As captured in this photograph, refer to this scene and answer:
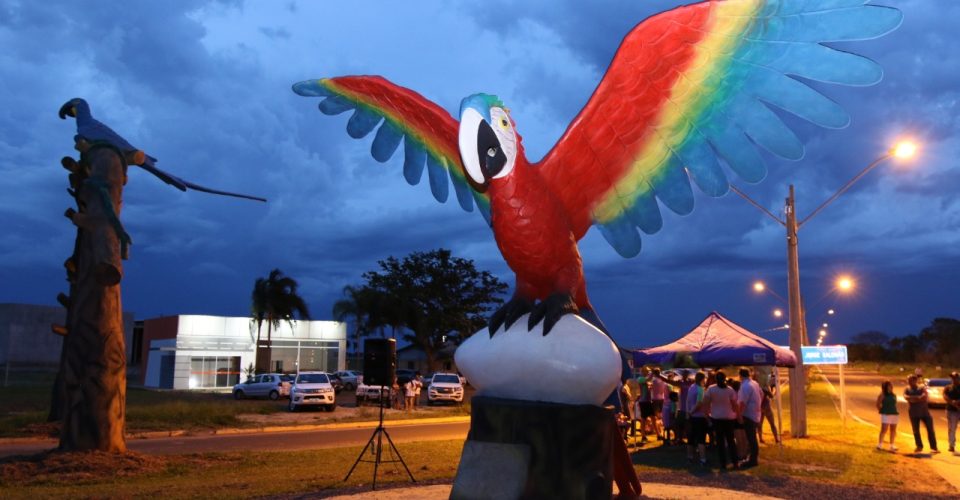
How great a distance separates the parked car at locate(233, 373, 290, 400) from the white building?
25.4 feet

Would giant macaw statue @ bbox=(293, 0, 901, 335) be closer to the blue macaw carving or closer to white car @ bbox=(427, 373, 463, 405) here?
the blue macaw carving

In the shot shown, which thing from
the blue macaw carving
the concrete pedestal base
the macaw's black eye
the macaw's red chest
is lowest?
the concrete pedestal base

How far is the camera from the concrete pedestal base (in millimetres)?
5859

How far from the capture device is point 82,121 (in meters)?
12.6

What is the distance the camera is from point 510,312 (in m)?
6.45

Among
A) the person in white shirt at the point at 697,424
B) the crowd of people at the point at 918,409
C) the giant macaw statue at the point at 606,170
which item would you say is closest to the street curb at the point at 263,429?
the person in white shirt at the point at 697,424

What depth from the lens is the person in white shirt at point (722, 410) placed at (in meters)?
10.7

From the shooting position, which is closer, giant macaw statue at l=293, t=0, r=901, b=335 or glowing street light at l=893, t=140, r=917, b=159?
giant macaw statue at l=293, t=0, r=901, b=335

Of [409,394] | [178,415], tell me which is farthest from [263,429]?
[409,394]

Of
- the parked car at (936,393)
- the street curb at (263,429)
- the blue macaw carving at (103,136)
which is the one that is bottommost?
the street curb at (263,429)

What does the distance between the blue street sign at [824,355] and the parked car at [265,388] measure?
22.1 meters

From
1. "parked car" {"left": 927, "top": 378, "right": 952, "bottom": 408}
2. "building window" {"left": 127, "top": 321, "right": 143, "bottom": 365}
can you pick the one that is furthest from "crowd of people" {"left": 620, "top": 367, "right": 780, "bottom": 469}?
"building window" {"left": 127, "top": 321, "right": 143, "bottom": 365}

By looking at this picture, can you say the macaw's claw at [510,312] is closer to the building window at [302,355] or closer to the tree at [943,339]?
the building window at [302,355]

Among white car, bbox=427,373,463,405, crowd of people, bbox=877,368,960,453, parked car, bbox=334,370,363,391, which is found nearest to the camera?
crowd of people, bbox=877,368,960,453
